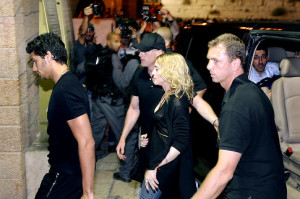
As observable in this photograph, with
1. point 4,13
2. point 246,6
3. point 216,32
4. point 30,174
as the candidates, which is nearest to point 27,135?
point 30,174

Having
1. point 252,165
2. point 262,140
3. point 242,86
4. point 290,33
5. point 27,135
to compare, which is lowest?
point 27,135

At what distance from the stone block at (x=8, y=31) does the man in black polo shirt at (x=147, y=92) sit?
53.5 inches

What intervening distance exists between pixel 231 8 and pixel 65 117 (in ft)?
50.1

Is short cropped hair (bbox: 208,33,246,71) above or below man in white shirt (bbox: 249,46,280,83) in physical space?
above

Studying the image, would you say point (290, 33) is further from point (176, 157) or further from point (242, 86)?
point (176, 157)

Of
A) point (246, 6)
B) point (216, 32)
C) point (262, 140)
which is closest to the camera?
point (262, 140)

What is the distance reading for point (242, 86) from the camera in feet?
7.65

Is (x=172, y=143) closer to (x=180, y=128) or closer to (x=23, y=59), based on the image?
(x=180, y=128)

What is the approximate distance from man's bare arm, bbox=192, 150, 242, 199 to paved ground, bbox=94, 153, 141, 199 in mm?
2798

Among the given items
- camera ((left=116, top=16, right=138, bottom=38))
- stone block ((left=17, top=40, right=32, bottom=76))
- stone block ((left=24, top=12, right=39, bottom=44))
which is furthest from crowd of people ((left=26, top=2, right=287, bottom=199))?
camera ((left=116, top=16, right=138, bottom=38))

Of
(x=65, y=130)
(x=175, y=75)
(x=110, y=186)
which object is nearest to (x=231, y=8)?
(x=110, y=186)

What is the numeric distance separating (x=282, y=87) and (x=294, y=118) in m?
0.34

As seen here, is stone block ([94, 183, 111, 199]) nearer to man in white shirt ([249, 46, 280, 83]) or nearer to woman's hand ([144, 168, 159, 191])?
woman's hand ([144, 168, 159, 191])

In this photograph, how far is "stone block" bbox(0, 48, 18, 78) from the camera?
4.21 meters
